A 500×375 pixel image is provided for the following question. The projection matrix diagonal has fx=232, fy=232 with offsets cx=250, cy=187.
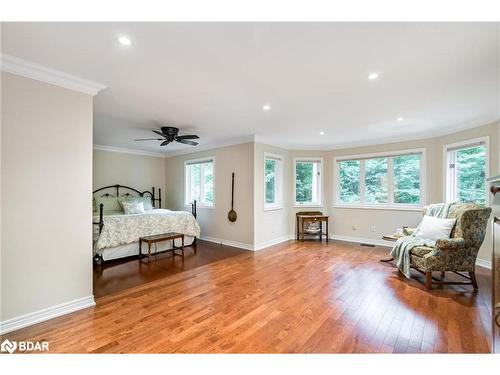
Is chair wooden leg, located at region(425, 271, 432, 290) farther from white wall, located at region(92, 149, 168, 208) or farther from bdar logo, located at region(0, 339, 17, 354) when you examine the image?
white wall, located at region(92, 149, 168, 208)

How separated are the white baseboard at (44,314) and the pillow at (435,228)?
4.39 metres

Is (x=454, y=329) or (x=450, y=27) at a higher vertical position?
(x=450, y=27)

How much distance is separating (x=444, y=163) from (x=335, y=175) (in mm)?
2149

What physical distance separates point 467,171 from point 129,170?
25.0 feet

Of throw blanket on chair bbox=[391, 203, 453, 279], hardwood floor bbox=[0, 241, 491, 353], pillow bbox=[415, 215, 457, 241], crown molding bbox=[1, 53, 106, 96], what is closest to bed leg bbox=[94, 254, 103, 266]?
hardwood floor bbox=[0, 241, 491, 353]

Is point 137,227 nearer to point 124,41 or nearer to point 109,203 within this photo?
point 109,203

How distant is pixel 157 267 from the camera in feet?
12.5

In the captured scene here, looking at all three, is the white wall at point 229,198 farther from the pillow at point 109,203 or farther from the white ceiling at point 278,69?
the pillow at point 109,203

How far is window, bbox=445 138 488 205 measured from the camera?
12.8 ft

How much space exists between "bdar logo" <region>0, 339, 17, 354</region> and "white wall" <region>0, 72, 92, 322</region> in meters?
0.22

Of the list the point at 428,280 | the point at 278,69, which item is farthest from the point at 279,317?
the point at 278,69

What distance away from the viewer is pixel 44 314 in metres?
2.16

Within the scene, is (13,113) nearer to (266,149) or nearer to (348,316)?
(348,316)
